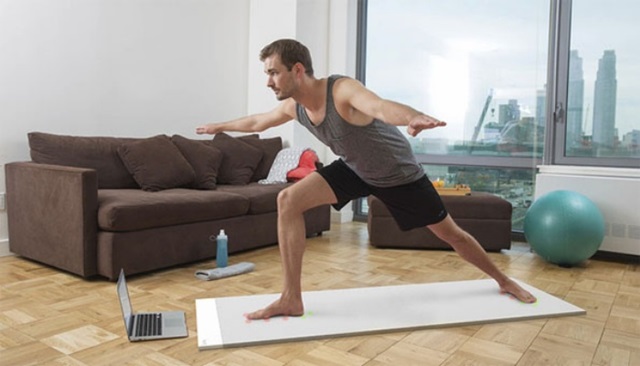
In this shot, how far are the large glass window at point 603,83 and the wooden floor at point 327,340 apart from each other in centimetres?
99

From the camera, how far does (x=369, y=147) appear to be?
82.9 inches

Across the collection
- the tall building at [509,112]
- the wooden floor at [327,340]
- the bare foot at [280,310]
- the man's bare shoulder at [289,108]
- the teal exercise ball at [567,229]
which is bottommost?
the wooden floor at [327,340]

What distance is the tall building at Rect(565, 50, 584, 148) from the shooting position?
13.4 feet

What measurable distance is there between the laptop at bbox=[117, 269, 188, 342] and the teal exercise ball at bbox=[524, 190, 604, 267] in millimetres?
2299

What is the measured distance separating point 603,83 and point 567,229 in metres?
1.40

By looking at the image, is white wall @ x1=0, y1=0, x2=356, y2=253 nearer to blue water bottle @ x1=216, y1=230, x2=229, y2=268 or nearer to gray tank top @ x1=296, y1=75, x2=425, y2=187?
blue water bottle @ x1=216, y1=230, x2=229, y2=268

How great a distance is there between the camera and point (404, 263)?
3443mm

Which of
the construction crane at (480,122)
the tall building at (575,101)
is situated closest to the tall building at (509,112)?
the construction crane at (480,122)

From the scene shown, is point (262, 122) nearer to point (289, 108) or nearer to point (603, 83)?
point (289, 108)

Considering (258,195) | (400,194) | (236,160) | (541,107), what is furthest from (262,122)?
(541,107)

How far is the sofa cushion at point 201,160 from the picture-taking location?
381 cm

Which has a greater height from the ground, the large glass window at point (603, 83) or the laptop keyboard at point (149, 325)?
the large glass window at point (603, 83)

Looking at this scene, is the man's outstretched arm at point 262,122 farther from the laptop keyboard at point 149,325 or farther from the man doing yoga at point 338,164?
the laptop keyboard at point 149,325

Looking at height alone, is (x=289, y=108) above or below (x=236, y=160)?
above
